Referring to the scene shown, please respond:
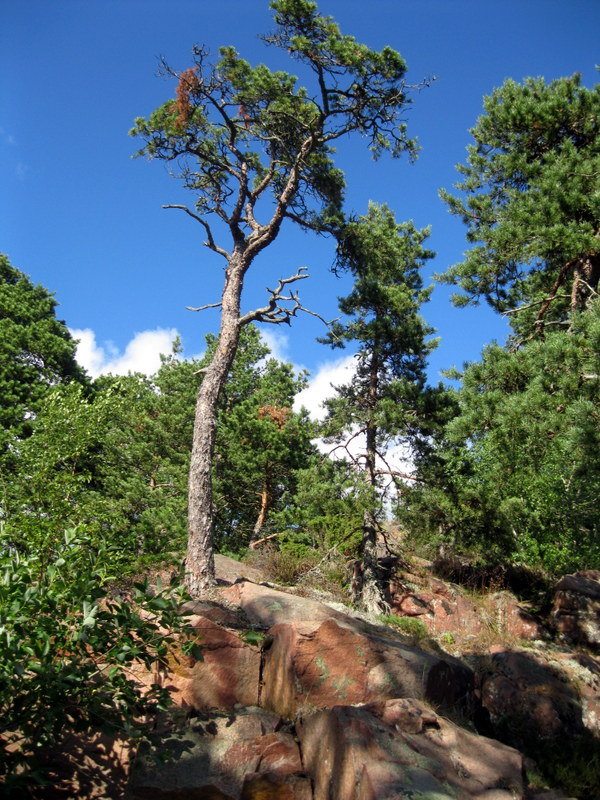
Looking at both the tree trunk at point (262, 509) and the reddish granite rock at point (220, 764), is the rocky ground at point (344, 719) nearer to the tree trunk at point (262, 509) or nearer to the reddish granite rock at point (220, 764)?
the reddish granite rock at point (220, 764)

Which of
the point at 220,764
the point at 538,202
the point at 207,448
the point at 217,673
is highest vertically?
the point at 538,202

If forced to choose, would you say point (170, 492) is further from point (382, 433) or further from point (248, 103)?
point (248, 103)

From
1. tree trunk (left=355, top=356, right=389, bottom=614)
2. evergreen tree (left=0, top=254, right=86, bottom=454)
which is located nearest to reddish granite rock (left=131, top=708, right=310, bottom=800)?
tree trunk (left=355, top=356, right=389, bottom=614)

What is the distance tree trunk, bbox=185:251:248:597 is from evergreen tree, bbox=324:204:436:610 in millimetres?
3510

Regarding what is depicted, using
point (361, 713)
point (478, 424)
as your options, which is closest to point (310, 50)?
point (478, 424)

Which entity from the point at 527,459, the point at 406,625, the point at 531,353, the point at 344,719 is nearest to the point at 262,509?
the point at 406,625

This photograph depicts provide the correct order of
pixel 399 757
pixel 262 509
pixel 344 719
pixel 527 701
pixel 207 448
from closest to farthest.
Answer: pixel 399 757 → pixel 344 719 → pixel 527 701 → pixel 207 448 → pixel 262 509

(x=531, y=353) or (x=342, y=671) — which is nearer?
(x=342, y=671)

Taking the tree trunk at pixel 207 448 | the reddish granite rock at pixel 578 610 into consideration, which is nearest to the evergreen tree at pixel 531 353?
the reddish granite rock at pixel 578 610

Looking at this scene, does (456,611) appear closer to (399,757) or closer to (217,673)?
(217,673)

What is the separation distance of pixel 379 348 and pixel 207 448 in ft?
23.1

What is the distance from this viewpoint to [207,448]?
1071cm

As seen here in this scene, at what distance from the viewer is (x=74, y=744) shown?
5.16 meters

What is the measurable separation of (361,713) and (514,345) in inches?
327
